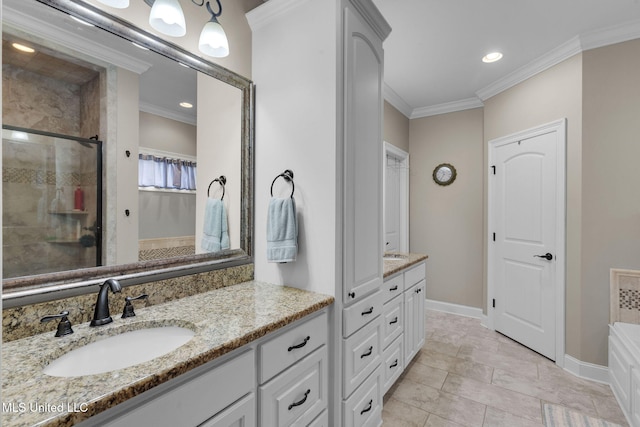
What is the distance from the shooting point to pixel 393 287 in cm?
227

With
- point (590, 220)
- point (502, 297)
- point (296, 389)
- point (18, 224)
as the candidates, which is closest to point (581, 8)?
point (590, 220)

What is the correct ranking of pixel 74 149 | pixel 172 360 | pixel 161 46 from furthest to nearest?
pixel 161 46, pixel 74 149, pixel 172 360

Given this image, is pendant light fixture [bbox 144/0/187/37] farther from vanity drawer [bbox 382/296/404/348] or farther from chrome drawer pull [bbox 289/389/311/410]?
vanity drawer [bbox 382/296/404/348]

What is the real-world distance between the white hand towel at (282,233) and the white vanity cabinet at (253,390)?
35 cm

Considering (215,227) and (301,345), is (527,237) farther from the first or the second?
(215,227)

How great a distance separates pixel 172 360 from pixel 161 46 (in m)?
1.37

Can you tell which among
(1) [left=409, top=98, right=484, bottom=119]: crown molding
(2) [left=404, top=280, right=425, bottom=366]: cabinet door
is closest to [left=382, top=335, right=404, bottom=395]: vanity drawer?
(2) [left=404, top=280, right=425, bottom=366]: cabinet door

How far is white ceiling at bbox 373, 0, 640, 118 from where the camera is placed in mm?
2207

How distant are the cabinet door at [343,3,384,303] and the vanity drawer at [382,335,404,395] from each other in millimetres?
625

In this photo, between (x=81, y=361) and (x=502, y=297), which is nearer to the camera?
(x=81, y=361)

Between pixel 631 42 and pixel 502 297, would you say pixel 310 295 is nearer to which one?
pixel 502 297

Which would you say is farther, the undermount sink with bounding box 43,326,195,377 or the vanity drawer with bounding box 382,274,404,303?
the vanity drawer with bounding box 382,274,404,303

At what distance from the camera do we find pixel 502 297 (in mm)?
3391

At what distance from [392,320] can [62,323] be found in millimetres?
1878
